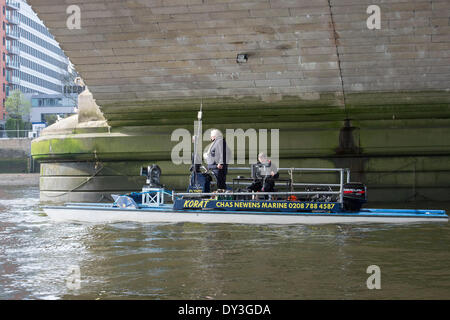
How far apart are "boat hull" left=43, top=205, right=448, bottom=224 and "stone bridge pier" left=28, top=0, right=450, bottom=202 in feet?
15.1

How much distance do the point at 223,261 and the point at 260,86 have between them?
373 inches

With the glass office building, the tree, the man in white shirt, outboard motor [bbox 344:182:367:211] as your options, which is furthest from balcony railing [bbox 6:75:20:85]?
outboard motor [bbox 344:182:367:211]

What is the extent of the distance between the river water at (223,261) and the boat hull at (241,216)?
7.2 inches

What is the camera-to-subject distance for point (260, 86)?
1752cm

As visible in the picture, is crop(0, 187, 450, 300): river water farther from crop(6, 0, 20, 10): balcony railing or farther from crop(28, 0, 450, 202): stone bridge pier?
crop(6, 0, 20, 10): balcony railing

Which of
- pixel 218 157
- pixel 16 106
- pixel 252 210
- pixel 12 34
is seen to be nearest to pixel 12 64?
pixel 12 34

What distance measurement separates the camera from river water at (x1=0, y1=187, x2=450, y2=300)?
6.88 metres

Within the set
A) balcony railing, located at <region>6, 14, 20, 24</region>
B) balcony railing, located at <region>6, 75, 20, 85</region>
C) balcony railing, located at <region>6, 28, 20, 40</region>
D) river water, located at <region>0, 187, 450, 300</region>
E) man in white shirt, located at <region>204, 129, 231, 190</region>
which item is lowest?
river water, located at <region>0, 187, 450, 300</region>

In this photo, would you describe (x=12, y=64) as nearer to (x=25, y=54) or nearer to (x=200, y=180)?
(x=25, y=54)

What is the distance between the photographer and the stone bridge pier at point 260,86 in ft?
49.2

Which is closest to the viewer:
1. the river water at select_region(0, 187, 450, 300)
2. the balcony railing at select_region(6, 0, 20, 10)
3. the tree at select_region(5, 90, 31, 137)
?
the river water at select_region(0, 187, 450, 300)

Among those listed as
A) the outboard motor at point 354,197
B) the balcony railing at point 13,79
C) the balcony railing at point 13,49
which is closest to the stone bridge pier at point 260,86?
the outboard motor at point 354,197

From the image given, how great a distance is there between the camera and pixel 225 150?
1358cm

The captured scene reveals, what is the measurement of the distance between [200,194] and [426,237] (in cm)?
444
